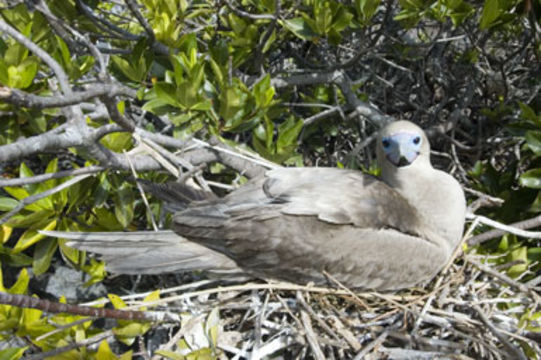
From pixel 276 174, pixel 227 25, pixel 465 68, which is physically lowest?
pixel 276 174

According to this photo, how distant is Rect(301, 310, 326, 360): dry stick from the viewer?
1773 mm

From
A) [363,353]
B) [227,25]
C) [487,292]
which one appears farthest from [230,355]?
[227,25]

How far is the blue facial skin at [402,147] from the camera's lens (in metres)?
2.26

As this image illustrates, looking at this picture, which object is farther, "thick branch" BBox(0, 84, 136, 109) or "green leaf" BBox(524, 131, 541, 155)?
"green leaf" BBox(524, 131, 541, 155)

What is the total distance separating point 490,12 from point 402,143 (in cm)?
81

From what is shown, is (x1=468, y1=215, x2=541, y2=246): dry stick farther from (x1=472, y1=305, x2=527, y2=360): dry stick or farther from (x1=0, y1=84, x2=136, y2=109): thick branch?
(x1=0, y1=84, x2=136, y2=109): thick branch

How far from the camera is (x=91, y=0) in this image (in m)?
2.77

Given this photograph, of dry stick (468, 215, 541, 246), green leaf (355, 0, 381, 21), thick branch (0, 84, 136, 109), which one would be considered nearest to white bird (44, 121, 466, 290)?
dry stick (468, 215, 541, 246)

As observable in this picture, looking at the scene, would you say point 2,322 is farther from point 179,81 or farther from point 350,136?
point 350,136

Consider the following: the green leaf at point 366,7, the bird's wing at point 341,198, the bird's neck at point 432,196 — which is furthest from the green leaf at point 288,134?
the green leaf at point 366,7

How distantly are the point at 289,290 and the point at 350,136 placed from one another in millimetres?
1724

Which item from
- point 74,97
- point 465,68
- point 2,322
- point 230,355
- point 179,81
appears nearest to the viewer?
point 74,97

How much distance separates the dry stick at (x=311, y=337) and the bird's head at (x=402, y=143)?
917 mm

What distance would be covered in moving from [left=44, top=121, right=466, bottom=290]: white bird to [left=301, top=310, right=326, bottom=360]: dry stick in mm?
203
